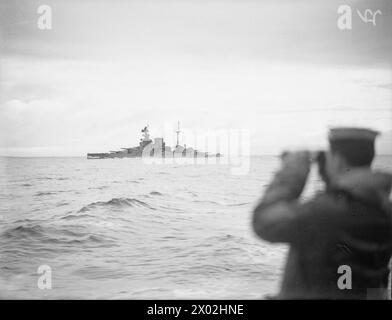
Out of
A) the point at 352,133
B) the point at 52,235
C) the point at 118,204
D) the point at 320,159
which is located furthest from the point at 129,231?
the point at 352,133

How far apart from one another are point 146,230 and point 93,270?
30 centimetres

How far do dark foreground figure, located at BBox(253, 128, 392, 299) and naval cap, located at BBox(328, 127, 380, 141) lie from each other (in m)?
0.03

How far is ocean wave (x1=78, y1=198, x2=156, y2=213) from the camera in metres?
2.30

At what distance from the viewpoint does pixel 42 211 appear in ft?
7.58

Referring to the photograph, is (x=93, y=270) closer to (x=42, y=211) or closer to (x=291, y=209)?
(x=42, y=211)

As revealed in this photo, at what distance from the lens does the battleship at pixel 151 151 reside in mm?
2344

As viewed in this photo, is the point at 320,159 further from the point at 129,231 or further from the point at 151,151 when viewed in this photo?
the point at 129,231

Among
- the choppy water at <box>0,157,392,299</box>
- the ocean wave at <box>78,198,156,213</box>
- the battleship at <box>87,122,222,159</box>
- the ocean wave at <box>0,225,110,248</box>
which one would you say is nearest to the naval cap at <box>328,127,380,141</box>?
the choppy water at <box>0,157,392,299</box>

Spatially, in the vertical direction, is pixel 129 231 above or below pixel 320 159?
below

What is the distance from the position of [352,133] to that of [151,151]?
933mm

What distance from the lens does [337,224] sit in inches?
86.5

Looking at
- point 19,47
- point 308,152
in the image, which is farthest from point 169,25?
point 308,152

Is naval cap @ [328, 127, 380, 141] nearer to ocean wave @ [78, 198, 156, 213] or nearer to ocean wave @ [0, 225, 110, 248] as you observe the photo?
ocean wave @ [78, 198, 156, 213]

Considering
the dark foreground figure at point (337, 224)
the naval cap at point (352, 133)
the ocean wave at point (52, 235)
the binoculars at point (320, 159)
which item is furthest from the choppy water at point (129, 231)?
the naval cap at point (352, 133)
